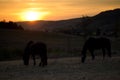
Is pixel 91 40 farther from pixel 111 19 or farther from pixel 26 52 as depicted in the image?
pixel 111 19

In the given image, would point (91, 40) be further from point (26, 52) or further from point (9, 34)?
point (9, 34)

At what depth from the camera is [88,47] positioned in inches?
967

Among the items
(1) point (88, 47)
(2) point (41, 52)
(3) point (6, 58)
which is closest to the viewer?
(2) point (41, 52)

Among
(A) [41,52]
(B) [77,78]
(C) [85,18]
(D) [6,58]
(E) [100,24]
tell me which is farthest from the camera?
(E) [100,24]

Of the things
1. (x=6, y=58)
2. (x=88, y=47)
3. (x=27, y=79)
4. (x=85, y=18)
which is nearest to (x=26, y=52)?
(x=88, y=47)

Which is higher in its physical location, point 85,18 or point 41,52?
point 85,18

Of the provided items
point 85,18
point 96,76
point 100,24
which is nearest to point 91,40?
point 96,76

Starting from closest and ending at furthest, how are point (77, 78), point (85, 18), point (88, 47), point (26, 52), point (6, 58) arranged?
point (77, 78)
point (26, 52)
point (88, 47)
point (6, 58)
point (85, 18)

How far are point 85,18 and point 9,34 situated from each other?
20.0 meters

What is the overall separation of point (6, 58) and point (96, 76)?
60.2 feet

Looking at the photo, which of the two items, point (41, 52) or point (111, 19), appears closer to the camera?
point (41, 52)

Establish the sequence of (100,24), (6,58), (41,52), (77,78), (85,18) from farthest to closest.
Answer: (100,24) < (85,18) < (6,58) < (41,52) < (77,78)

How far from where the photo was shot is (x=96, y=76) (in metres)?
14.6

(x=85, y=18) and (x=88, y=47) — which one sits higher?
(x=85, y=18)
